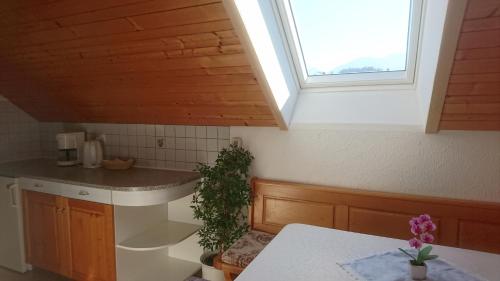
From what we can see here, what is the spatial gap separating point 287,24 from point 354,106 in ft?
2.23

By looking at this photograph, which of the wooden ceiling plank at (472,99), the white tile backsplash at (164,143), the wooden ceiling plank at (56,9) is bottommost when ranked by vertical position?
the white tile backsplash at (164,143)

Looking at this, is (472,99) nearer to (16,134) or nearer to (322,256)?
(322,256)

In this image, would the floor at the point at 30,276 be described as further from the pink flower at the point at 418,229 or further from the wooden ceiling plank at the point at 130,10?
the pink flower at the point at 418,229

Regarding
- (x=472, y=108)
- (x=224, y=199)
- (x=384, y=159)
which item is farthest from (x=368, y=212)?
(x=224, y=199)

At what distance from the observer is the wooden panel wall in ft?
4.13

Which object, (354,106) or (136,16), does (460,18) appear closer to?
(354,106)

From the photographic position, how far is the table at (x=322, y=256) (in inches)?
46.0

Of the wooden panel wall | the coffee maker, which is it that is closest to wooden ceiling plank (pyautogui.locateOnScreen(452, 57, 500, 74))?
the wooden panel wall

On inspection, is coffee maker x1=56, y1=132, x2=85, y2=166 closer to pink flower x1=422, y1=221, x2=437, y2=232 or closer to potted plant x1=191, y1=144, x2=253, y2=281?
potted plant x1=191, y1=144, x2=253, y2=281

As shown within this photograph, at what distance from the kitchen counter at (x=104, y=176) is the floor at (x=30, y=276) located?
0.81 metres

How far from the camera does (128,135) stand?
2.93 metres

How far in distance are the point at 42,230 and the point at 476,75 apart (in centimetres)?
301

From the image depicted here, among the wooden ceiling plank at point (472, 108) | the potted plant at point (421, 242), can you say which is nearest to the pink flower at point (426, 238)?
the potted plant at point (421, 242)

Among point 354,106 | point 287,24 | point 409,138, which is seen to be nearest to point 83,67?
point 287,24
